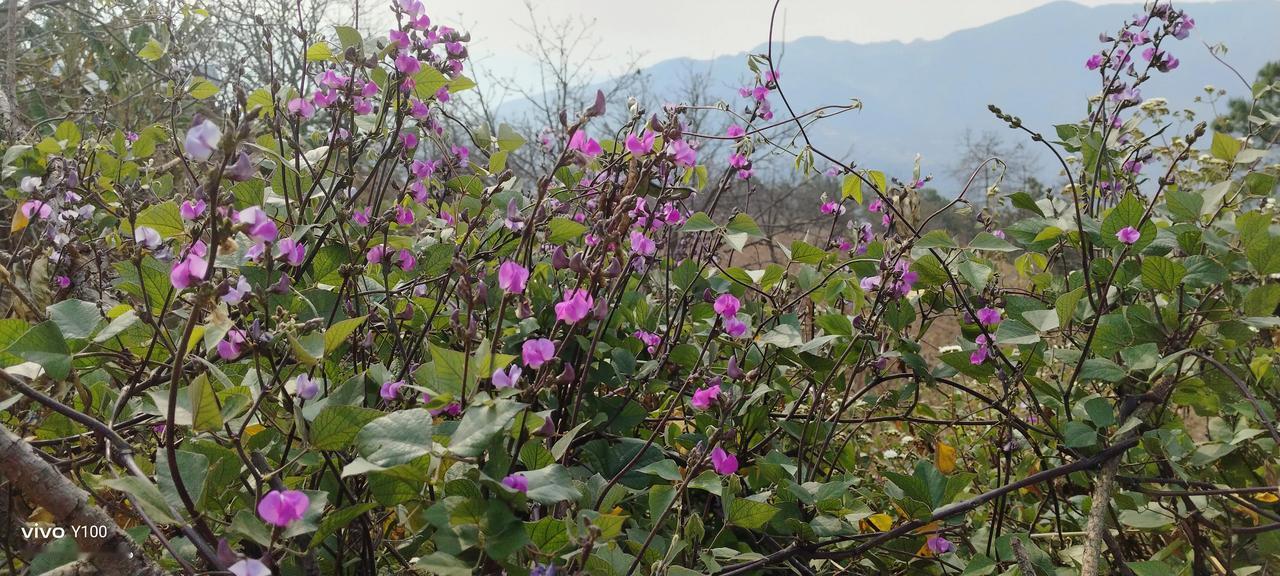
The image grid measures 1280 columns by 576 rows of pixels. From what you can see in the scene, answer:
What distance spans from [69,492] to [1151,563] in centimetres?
156

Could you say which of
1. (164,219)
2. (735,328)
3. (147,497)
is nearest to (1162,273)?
(735,328)

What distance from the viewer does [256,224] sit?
76cm

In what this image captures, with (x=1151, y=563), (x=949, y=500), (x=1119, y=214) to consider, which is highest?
(x=1119, y=214)

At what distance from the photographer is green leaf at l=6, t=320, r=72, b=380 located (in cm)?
88

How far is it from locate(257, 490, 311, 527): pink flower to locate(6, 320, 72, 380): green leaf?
0.41m

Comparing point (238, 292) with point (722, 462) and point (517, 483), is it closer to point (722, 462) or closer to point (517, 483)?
point (517, 483)

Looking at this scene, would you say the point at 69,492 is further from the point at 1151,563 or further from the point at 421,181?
the point at 1151,563

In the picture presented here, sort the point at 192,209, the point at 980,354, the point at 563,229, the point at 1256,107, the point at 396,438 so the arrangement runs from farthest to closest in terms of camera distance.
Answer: the point at 1256,107 → the point at 980,354 → the point at 563,229 → the point at 192,209 → the point at 396,438

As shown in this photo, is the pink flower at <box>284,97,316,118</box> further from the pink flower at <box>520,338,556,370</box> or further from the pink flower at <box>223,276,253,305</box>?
the pink flower at <box>520,338,556,370</box>

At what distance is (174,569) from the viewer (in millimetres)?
1014

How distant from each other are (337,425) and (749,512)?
1.86ft

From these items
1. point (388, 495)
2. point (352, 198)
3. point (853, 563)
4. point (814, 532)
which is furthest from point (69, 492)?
point (853, 563)

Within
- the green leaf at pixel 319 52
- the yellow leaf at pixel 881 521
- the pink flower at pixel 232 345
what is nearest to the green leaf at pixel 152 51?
the green leaf at pixel 319 52

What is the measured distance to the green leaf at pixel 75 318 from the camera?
3.17 feet
